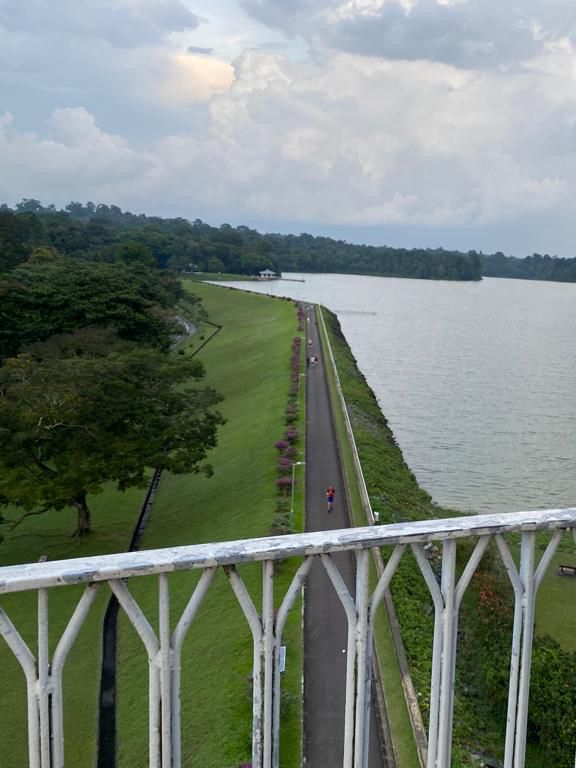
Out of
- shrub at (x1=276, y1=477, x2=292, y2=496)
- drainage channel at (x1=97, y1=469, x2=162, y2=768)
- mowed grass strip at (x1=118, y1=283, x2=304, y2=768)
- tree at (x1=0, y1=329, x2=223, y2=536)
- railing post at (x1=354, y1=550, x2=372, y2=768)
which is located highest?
railing post at (x1=354, y1=550, x2=372, y2=768)

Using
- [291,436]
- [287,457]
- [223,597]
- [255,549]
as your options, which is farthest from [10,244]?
[255,549]

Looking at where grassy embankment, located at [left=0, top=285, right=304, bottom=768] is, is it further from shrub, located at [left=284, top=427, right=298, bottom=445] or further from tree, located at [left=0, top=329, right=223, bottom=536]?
tree, located at [left=0, top=329, right=223, bottom=536]

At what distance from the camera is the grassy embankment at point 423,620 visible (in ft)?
40.4

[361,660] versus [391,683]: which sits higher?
[361,660]

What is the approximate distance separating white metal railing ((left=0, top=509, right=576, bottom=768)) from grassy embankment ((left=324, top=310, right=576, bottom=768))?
7.65 meters

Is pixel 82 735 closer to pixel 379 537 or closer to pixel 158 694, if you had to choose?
pixel 158 694

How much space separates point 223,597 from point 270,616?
14.0m

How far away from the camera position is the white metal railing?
3877 mm

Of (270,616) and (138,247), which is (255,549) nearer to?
(270,616)

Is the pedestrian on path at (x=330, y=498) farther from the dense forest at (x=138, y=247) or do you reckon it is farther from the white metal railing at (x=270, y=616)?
the dense forest at (x=138, y=247)

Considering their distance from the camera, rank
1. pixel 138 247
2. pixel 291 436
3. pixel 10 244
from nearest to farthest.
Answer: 1. pixel 291 436
2. pixel 10 244
3. pixel 138 247

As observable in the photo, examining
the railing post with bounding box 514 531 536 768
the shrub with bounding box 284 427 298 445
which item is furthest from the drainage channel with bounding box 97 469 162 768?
the shrub with bounding box 284 427 298 445

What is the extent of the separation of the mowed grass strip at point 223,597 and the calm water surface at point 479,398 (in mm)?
8006

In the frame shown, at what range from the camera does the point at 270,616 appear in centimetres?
432
